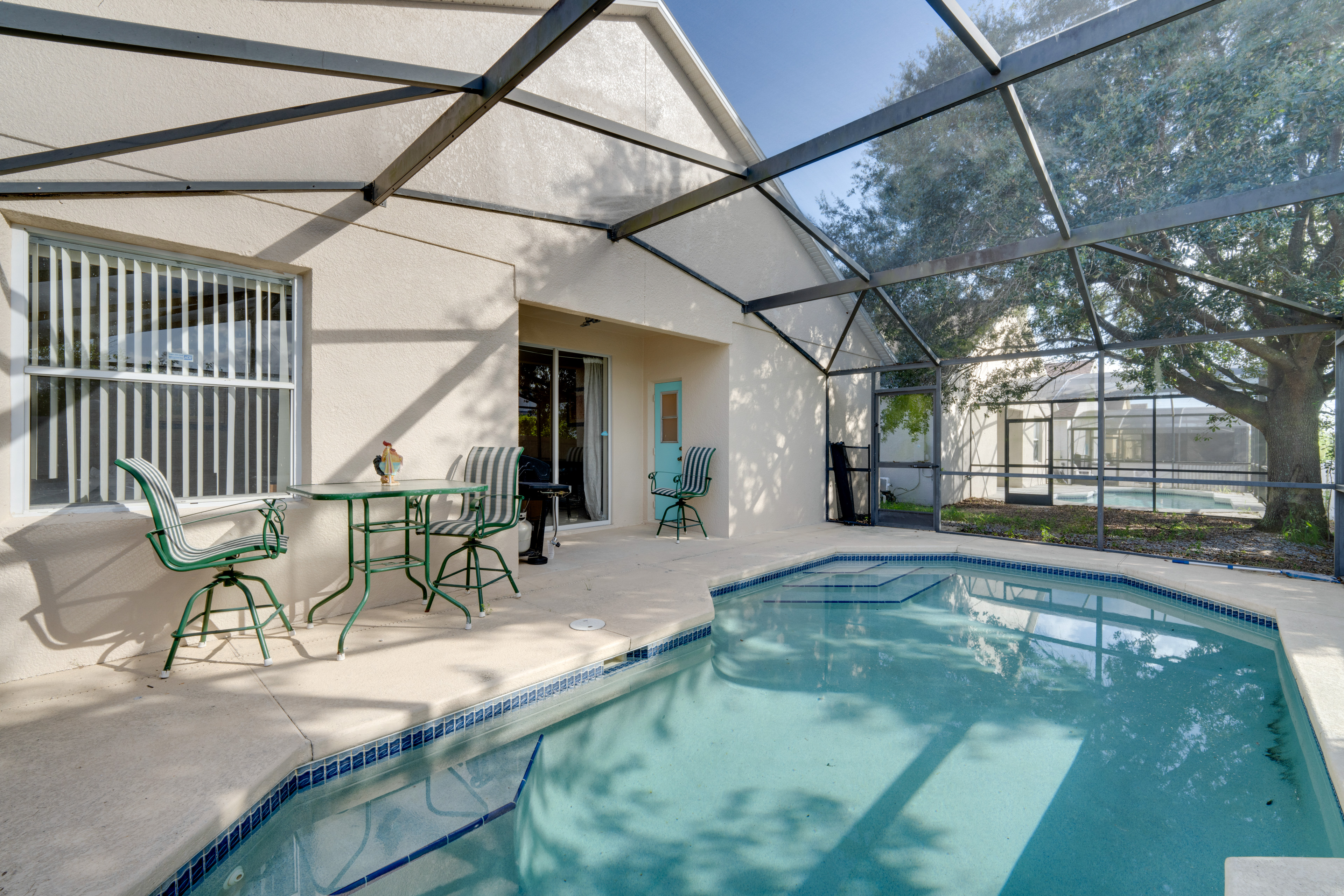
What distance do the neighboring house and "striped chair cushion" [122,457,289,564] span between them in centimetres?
39


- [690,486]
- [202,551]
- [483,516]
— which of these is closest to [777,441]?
[690,486]

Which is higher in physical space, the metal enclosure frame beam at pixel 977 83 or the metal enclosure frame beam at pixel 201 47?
the metal enclosure frame beam at pixel 977 83

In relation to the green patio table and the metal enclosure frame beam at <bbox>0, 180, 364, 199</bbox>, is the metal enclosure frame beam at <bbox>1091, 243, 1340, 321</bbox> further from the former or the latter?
the metal enclosure frame beam at <bbox>0, 180, 364, 199</bbox>

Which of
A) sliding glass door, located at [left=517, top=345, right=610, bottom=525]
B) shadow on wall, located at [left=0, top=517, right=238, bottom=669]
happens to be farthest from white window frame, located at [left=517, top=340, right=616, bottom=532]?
shadow on wall, located at [left=0, top=517, right=238, bottom=669]

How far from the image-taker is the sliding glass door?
22.1 ft

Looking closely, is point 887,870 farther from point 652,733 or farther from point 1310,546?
point 1310,546

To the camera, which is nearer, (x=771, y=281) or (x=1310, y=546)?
(x=1310, y=546)

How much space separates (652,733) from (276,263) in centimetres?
328

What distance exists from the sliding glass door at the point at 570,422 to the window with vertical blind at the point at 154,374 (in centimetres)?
305

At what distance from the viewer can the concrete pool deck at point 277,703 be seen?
62.3 inches

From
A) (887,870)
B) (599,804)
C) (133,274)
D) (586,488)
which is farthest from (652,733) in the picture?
(586,488)

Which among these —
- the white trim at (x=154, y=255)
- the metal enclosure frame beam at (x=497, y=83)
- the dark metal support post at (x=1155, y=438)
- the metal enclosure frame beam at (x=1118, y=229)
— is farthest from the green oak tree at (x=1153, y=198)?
the white trim at (x=154, y=255)

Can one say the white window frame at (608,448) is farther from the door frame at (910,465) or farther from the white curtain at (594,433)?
the door frame at (910,465)

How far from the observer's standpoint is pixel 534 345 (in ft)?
21.4
